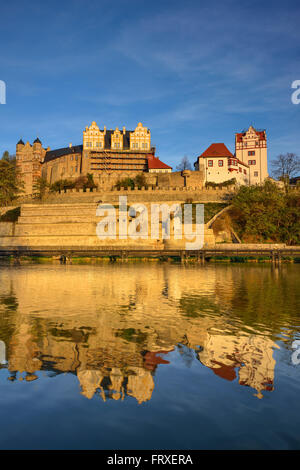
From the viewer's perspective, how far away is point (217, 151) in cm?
8781

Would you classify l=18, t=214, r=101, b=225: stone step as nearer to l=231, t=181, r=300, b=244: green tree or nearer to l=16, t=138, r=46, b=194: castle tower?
l=231, t=181, r=300, b=244: green tree

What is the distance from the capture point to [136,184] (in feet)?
272

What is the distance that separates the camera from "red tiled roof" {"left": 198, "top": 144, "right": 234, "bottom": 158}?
86.3m

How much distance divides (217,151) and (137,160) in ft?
67.5

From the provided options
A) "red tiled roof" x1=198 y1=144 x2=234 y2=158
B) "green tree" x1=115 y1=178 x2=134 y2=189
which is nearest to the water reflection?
"green tree" x1=115 y1=178 x2=134 y2=189

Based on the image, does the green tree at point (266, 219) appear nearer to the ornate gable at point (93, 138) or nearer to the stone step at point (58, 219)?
the stone step at point (58, 219)

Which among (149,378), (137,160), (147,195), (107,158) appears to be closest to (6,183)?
(107,158)

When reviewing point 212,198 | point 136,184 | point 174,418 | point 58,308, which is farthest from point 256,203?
point 174,418

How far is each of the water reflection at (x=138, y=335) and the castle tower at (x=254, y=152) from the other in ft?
255

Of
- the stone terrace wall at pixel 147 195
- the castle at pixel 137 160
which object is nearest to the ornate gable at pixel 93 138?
the castle at pixel 137 160

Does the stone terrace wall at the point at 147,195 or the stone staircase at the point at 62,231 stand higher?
the stone terrace wall at the point at 147,195

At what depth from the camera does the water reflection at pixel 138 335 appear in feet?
22.8
